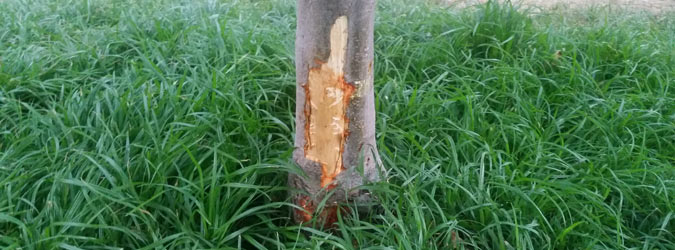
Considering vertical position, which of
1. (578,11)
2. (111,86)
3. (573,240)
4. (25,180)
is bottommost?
(573,240)

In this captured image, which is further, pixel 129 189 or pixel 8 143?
pixel 8 143

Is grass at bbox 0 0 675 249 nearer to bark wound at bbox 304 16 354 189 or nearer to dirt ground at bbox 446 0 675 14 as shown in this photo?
bark wound at bbox 304 16 354 189

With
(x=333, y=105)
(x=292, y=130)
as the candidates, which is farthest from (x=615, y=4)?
(x=333, y=105)

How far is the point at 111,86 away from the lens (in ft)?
8.23

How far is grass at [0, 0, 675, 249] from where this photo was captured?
181cm

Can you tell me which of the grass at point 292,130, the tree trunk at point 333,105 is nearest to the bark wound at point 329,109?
the tree trunk at point 333,105

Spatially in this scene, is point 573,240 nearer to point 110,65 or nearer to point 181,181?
point 181,181

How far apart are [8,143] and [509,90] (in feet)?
6.97

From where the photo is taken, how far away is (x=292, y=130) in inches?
90.6

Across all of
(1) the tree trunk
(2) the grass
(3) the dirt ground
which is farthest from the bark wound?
(3) the dirt ground

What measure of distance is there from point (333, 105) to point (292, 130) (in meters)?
0.54

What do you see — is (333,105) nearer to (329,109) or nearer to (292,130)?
(329,109)

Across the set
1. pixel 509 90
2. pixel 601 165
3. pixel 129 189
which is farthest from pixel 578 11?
pixel 129 189

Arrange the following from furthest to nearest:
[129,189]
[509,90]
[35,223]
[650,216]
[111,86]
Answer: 1. [509,90]
2. [111,86]
3. [650,216]
4. [129,189]
5. [35,223]
